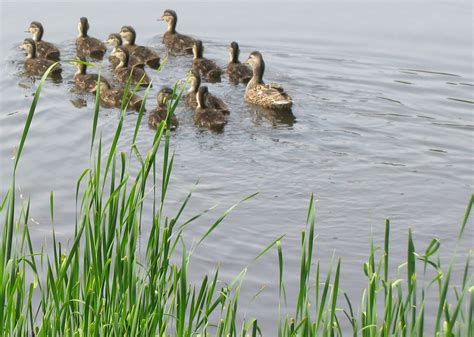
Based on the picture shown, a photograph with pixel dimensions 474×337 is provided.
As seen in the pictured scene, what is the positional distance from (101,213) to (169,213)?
298cm

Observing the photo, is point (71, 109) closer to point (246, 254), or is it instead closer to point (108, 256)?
point (246, 254)

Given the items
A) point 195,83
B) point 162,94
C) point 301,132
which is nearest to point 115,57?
point 195,83

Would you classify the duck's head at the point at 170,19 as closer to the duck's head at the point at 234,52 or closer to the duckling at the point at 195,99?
the duck's head at the point at 234,52

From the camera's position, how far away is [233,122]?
27.9ft

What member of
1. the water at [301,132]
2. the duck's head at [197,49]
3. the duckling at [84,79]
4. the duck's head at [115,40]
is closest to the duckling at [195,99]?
the water at [301,132]

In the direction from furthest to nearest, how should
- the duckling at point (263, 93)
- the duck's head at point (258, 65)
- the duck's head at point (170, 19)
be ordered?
the duck's head at point (170, 19)
the duck's head at point (258, 65)
the duckling at point (263, 93)

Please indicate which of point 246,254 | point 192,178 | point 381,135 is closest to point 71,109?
point 192,178

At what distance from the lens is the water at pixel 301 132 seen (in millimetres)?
6508

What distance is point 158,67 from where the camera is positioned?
10.2 meters

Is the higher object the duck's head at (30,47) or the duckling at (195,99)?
the duck's head at (30,47)

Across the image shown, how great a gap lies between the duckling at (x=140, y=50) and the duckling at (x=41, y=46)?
0.71 meters

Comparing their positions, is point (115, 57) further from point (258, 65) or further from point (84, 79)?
point (258, 65)

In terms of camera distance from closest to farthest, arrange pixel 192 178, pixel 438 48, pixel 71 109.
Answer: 1. pixel 192 178
2. pixel 71 109
3. pixel 438 48

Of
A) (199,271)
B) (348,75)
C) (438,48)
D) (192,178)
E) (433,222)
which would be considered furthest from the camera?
(438,48)
